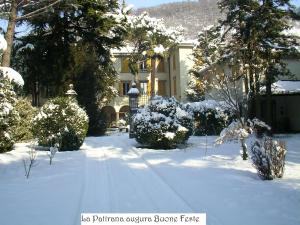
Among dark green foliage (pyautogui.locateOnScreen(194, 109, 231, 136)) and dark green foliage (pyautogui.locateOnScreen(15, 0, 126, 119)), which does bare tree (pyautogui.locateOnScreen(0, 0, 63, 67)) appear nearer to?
dark green foliage (pyautogui.locateOnScreen(15, 0, 126, 119))

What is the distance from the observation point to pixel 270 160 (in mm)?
8695

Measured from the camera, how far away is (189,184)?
8406 millimetres

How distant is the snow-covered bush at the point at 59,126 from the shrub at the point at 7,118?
1.00 m

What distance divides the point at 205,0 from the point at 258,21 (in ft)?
114

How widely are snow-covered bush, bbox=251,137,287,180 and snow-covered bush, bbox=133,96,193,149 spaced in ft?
20.2

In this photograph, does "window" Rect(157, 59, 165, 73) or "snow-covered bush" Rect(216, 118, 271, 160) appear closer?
"snow-covered bush" Rect(216, 118, 271, 160)

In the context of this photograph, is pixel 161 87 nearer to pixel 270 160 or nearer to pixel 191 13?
pixel 191 13

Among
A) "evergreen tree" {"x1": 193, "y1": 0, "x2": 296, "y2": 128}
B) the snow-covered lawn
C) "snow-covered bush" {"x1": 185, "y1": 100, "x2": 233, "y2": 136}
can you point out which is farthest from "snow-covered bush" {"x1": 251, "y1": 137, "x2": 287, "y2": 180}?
"snow-covered bush" {"x1": 185, "y1": 100, "x2": 233, "y2": 136}

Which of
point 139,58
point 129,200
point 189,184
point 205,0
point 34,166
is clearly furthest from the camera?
point 205,0

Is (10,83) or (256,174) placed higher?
(10,83)

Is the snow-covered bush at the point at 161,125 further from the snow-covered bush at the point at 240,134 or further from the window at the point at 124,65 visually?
the window at the point at 124,65

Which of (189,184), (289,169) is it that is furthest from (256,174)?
(189,184)

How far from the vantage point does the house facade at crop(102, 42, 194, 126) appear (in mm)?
41531

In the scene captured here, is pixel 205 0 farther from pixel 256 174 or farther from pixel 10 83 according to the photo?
pixel 256 174
